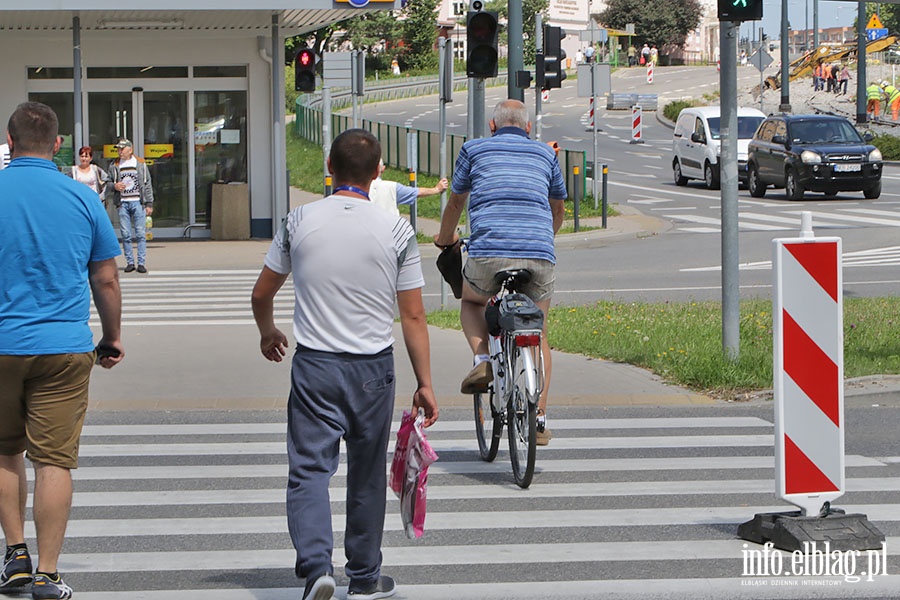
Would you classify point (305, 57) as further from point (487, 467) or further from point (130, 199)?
point (487, 467)

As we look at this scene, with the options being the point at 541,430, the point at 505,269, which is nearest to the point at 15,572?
the point at 541,430

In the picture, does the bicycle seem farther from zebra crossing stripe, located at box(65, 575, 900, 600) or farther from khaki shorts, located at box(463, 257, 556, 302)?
zebra crossing stripe, located at box(65, 575, 900, 600)

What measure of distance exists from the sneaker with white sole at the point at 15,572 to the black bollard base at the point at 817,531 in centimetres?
293

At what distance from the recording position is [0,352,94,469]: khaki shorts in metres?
5.25

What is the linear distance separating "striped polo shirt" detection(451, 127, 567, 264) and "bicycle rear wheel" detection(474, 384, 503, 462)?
794 millimetres

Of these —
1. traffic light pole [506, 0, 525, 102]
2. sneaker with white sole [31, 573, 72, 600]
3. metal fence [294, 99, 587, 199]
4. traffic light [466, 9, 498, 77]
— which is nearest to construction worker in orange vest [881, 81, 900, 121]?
metal fence [294, 99, 587, 199]

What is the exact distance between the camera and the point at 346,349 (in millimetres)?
5086

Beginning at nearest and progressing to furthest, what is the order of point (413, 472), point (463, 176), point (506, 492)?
point (413, 472) → point (506, 492) → point (463, 176)

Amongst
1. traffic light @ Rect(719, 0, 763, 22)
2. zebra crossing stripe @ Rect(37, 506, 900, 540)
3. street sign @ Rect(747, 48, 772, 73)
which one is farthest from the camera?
street sign @ Rect(747, 48, 772, 73)

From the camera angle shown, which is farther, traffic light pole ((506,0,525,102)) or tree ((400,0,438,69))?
tree ((400,0,438,69))

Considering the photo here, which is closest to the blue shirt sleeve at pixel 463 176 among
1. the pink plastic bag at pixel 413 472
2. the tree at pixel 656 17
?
the pink plastic bag at pixel 413 472

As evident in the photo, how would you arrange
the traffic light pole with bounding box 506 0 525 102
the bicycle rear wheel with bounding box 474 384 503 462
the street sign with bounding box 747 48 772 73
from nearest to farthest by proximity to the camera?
the bicycle rear wheel with bounding box 474 384 503 462 → the traffic light pole with bounding box 506 0 525 102 → the street sign with bounding box 747 48 772 73

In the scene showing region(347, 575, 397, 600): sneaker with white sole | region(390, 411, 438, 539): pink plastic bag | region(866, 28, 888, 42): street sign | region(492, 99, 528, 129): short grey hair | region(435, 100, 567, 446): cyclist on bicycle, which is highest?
region(866, 28, 888, 42): street sign

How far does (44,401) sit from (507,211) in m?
2.98
